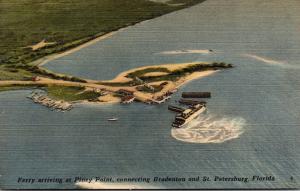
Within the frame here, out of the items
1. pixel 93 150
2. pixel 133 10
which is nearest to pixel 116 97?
pixel 93 150

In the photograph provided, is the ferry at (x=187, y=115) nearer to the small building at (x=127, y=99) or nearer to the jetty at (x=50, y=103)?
the small building at (x=127, y=99)

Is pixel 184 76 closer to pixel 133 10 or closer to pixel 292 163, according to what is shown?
pixel 133 10

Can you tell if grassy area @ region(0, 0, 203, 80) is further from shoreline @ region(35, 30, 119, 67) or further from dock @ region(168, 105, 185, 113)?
dock @ region(168, 105, 185, 113)

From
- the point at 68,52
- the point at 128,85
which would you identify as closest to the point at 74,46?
Result: the point at 68,52

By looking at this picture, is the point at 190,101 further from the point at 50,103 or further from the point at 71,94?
the point at 50,103

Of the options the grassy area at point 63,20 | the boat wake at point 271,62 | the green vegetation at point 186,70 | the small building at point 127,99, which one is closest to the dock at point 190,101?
the green vegetation at point 186,70

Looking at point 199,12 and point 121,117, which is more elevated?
point 199,12
